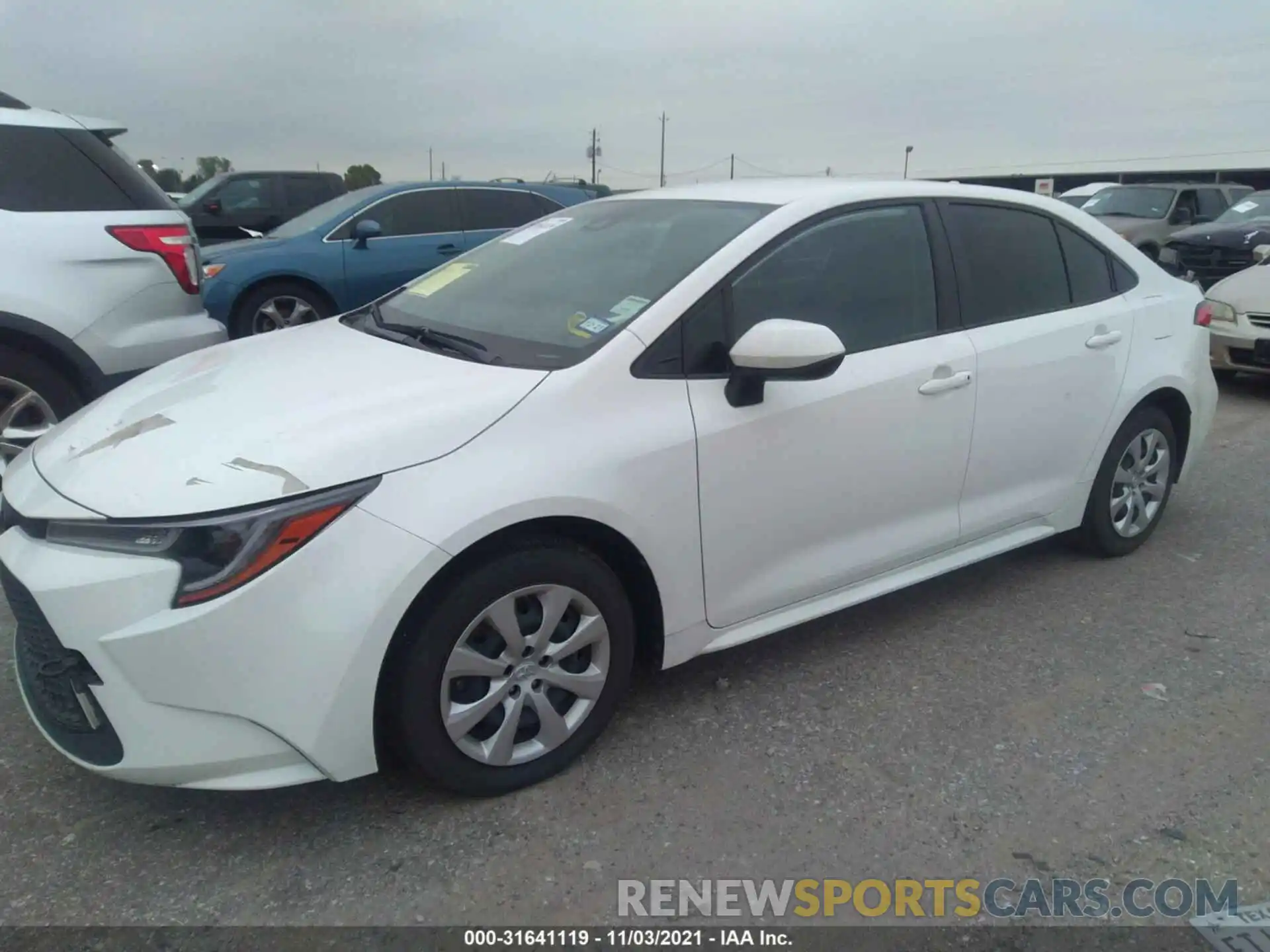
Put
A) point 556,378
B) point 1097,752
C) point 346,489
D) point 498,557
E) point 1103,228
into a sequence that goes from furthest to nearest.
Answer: point 1103,228 → point 1097,752 → point 556,378 → point 498,557 → point 346,489

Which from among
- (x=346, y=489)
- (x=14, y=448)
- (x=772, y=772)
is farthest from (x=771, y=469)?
(x=14, y=448)

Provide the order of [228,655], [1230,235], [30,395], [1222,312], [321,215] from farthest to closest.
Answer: [1230,235]
[321,215]
[1222,312]
[30,395]
[228,655]

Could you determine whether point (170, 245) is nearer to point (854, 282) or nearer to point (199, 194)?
point (854, 282)

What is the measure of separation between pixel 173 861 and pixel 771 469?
1.84 m

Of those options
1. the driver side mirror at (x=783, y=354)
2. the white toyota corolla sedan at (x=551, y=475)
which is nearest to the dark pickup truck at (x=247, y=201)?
the white toyota corolla sedan at (x=551, y=475)

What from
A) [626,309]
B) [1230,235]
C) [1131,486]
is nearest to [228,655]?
[626,309]

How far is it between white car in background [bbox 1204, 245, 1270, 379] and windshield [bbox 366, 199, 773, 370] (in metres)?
5.62

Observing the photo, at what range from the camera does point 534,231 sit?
371 centimetres

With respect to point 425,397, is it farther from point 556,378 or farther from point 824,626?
point 824,626

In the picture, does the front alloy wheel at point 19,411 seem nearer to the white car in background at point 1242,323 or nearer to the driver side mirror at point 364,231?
the driver side mirror at point 364,231

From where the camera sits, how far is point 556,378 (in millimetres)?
2621

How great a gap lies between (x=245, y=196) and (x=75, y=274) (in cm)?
1043

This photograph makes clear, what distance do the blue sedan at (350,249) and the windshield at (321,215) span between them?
0.04 feet

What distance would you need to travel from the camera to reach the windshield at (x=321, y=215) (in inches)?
334
